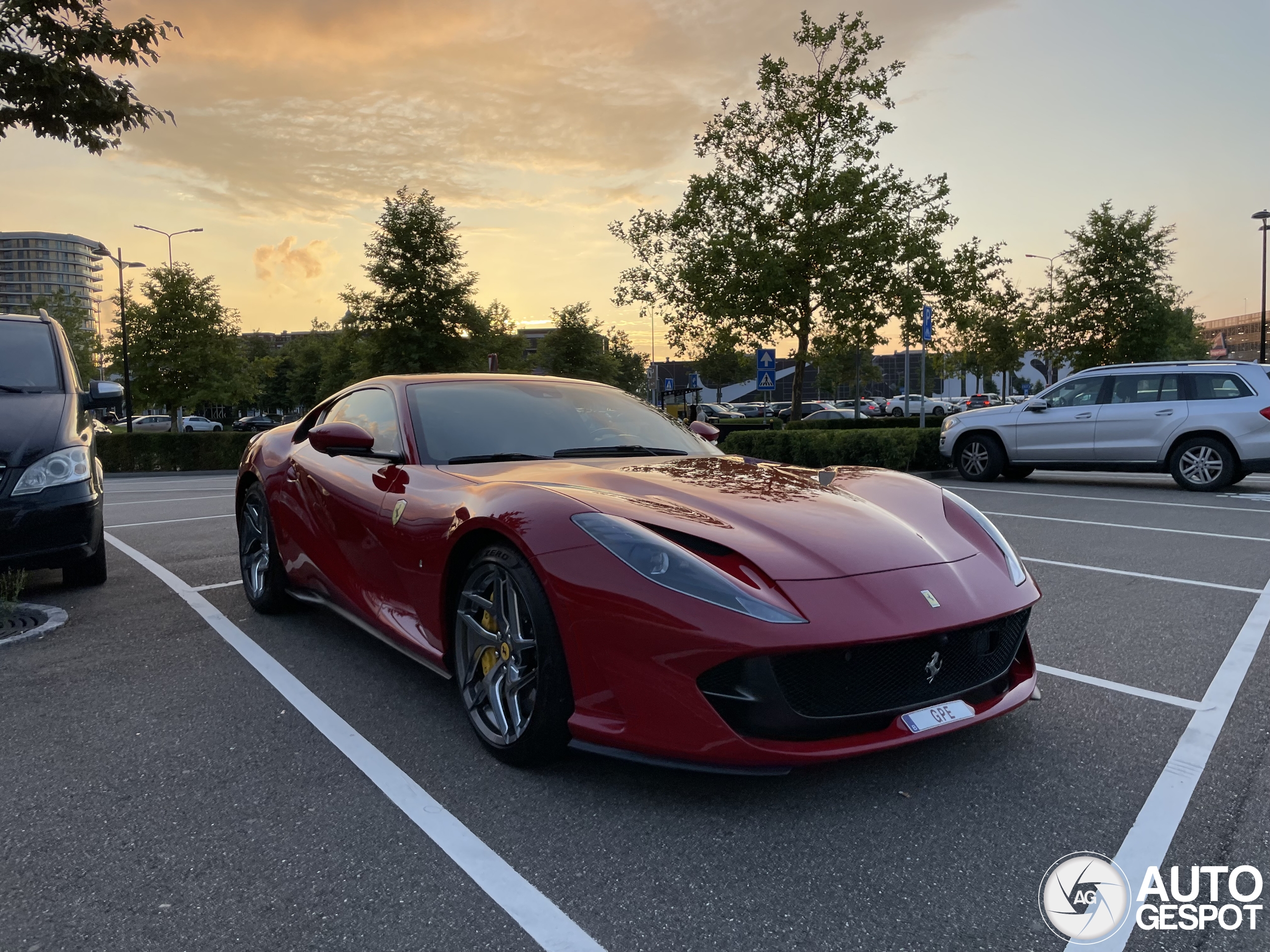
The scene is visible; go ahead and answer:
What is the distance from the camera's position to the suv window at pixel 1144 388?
463 inches

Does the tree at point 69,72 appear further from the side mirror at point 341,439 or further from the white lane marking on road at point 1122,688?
the white lane marking on road at point 1122,688

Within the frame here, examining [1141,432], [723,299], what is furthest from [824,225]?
[1141,432]

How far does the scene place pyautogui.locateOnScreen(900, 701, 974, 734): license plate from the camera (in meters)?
2.47

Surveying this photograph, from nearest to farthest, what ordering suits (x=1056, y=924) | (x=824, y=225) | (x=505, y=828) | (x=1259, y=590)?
(x=1056, y=924)
(x=505, y=828)
(x=1259, y=590)
(x=824, y=225)

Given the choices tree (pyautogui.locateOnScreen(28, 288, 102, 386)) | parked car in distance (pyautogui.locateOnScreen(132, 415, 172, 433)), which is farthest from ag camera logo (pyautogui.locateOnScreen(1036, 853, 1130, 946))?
tree (pyautogui.locateOnScreen(28, 288, 102, 386))

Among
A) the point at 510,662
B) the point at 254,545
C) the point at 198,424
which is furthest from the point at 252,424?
the point at 510,662

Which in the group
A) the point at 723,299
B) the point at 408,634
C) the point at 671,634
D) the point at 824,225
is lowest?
the point at 408,634

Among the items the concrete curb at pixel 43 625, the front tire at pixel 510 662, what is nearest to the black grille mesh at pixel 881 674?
the front tire at pixel 510 662

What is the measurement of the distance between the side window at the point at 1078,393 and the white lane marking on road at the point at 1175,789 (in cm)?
897

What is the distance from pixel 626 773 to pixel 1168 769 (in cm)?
167

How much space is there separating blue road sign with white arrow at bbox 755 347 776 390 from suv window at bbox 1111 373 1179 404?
6435mm

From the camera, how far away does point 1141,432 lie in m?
11.8

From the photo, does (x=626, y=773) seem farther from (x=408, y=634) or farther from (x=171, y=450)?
(x=171, y=450)

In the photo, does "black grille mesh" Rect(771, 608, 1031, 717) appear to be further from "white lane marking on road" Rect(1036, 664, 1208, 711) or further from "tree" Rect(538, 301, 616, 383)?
"tree" Rect(538, 301, 616, 383)
